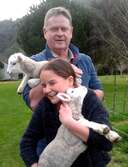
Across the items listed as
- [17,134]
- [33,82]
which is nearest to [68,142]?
[33,82]

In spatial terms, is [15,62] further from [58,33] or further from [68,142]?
[68,142]

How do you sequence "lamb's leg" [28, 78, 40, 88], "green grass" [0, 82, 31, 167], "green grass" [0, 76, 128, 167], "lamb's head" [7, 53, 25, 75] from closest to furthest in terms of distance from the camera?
"lamb's leg" [28, 78, 40, 88], "lamb's head" [7, 53, 25, 75], "green grass" [0, 76, 128, 167], "green grass" [0, 82, 31, 167]

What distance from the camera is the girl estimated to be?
321 cm

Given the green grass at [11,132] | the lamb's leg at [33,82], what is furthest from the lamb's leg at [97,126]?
the green grass at [11,132]

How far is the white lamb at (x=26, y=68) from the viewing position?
12.9 ft

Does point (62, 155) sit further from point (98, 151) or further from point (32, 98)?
point (32, 98)

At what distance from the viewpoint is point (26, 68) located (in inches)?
160

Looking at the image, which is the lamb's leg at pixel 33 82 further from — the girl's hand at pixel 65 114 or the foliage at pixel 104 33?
the foliage at pixel 104 33

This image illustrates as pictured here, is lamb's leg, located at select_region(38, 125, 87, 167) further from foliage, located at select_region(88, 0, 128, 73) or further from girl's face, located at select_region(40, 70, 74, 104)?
foliage, located at select_region(88, 0, 128, 73)

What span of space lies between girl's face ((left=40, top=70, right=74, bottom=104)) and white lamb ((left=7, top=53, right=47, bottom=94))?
22.1 inches

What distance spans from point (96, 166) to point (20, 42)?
101 feet

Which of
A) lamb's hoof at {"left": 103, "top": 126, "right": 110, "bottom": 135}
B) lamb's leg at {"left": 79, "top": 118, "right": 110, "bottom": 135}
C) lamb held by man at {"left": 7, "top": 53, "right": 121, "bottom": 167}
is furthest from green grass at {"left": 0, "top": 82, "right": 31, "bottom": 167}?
lamb's hoof at {"left": 103, "top": 126, "right": 110, "bottom": 135}

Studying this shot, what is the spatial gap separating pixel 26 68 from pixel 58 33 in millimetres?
388

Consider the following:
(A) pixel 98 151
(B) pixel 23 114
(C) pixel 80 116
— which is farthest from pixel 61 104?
(B) pixel 23 114
